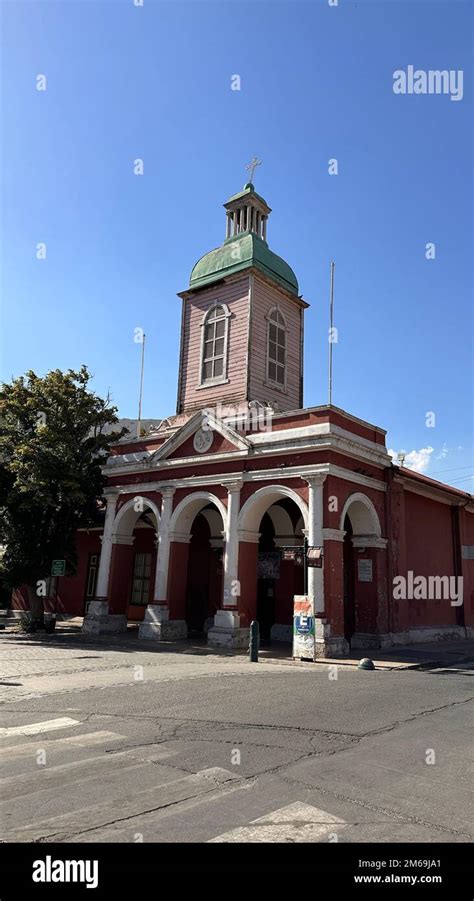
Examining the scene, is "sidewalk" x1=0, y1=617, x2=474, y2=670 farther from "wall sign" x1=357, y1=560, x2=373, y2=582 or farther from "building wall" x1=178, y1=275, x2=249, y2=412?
"building wall" x1=178, y1=275, x2=249, y2=412

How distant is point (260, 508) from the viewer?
17.4 metres

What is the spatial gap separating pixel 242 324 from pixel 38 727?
1633 cm

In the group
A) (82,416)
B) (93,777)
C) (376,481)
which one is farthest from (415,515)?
(93,777)

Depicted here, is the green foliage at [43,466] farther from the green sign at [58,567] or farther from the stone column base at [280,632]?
the stone column base at [280,632]

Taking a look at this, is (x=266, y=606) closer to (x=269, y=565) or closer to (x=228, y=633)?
(x=269, y=565)

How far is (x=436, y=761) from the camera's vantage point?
5.90 metres

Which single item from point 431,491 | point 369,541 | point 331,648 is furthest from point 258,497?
point 431,491

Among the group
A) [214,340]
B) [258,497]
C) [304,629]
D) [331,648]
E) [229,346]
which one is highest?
[214,340]

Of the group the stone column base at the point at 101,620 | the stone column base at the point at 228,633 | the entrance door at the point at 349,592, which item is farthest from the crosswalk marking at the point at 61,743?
the stone column base at the point at 101,620

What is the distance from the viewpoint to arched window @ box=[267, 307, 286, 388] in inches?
839

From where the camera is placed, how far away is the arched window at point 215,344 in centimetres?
2133

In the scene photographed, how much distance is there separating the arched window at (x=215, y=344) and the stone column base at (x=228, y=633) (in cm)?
842

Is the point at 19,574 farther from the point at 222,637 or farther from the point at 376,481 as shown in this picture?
the point at 376,481

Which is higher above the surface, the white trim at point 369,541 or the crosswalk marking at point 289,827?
the white trim at point 369,541
